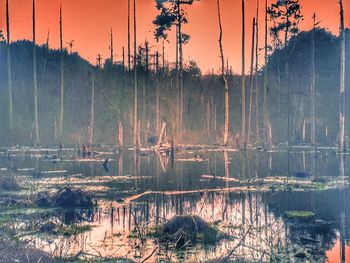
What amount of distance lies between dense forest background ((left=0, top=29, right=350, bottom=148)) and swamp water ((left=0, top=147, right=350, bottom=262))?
2504 centimetres

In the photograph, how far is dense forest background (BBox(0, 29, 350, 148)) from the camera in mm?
58969

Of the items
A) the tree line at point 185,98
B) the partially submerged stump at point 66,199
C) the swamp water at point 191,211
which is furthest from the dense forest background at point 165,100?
the partially submerged stump at point 66,199

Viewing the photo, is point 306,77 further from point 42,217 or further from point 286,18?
point 42,217

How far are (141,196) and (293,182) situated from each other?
696 centimetres

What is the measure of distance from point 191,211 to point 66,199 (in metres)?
3.57

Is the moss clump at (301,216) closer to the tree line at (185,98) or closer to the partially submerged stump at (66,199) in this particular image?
the partially submerged stump at (66,199)

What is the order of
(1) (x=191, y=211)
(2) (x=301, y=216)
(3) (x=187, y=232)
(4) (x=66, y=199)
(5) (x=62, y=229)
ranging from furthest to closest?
(4) (x=66, y=199), (1) (x=191, y=211), (2) (x=301, y=216), (5) (x=62, y=229), (3) (x=187, y=232)

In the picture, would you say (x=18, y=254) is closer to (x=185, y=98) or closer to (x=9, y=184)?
(x=9, y=184)

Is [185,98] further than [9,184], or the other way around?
[185,98]

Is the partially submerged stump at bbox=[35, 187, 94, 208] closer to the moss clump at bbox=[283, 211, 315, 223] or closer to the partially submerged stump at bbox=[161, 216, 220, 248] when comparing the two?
the partially submerged stump at bbox=[161, 216, 220, 248]

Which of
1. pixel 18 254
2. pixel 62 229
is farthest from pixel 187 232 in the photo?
pixel 18 254

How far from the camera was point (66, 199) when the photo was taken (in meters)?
17.7

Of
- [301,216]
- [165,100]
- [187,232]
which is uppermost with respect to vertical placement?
[165,100]

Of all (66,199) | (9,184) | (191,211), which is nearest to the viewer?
(191,211)
